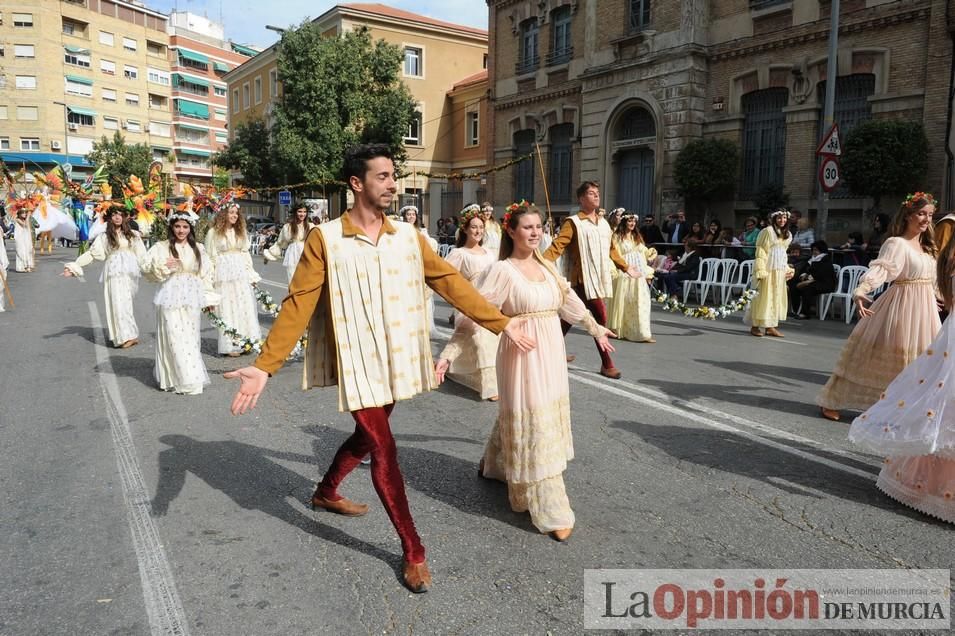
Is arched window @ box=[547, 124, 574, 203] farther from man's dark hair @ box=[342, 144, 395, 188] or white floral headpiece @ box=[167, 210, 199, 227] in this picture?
man's dark hair @ box=[342, 144, 395, 188]

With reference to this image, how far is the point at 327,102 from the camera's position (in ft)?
101

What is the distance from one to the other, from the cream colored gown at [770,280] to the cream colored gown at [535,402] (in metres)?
7.76

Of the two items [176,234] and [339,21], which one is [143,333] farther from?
[339,21]

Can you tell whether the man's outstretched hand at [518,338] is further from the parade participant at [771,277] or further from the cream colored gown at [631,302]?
the parade participant at [771,277]

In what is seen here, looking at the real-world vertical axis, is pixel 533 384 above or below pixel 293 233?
below

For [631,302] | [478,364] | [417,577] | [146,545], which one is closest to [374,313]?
[417,577]

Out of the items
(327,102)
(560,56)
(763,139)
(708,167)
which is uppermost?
(560,56)

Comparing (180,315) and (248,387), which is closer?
(248,387)

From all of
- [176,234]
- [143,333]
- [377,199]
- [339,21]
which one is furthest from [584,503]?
[339,21]

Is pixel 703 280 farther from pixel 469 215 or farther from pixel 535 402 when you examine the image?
pixel 535 402

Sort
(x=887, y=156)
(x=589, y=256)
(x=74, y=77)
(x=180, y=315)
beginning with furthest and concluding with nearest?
(x=74, y=77), (x=887, y=156), (x=589, y=256), (x=180, y=315)

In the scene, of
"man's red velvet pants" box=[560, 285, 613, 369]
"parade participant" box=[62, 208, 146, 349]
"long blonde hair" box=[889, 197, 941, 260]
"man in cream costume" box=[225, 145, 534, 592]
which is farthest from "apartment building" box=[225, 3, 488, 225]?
→ "man in cream costume" box=[225, 145, 534, 592]

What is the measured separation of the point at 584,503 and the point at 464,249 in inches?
171

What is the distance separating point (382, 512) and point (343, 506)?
22 cm
